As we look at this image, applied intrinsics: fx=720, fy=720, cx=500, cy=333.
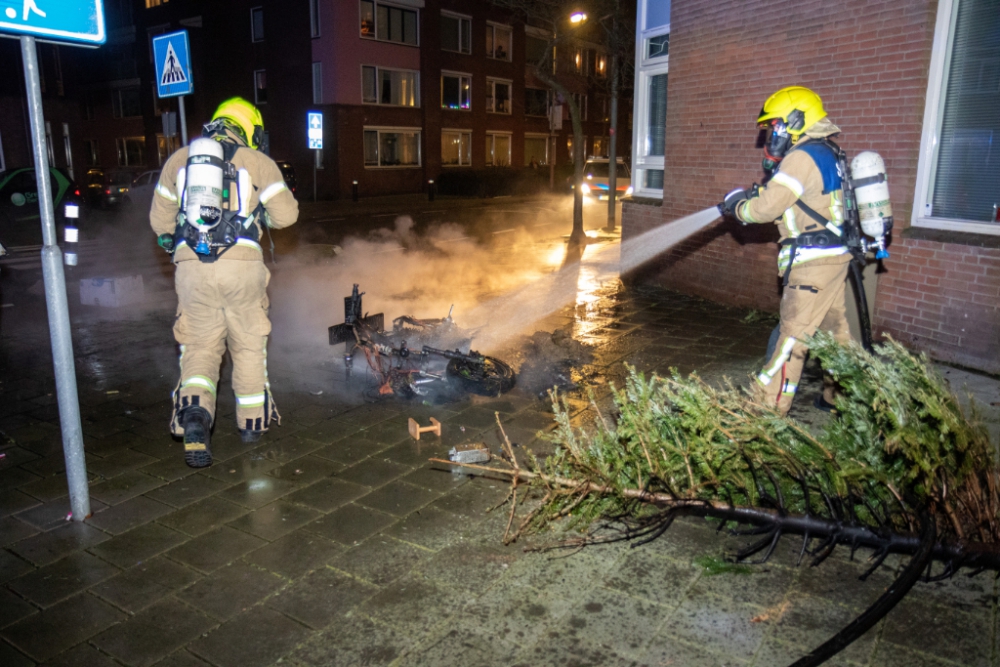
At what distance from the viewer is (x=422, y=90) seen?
33562 millimetres

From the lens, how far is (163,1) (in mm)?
37031

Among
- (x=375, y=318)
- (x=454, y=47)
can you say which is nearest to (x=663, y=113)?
(x=375, y=318)

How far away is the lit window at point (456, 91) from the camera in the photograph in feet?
115

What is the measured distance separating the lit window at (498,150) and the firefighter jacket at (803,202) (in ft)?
112

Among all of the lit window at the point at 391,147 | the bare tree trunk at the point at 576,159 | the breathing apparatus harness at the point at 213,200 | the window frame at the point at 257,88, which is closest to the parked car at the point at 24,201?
the bare tree trunk at the point at 576,159

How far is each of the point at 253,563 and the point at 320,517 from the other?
1.60ft

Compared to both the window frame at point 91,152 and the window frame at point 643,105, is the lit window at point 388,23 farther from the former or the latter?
the window frame at point 643,105

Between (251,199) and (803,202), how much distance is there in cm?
363

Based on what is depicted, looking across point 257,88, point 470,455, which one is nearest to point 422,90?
point 257,88

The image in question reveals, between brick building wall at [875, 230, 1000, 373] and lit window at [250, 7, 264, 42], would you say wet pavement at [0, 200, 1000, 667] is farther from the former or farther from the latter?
lit window at [250, 7, 264, 42]

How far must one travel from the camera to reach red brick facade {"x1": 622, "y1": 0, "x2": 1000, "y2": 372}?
249 inches

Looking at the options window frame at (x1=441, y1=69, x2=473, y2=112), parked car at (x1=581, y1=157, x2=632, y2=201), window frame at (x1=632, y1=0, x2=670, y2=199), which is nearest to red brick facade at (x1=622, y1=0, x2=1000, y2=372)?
window frame at (x1=632, y1=0, x2=670, y2=199)

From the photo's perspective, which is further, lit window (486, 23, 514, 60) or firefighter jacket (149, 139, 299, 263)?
lit window (486, 23, 514, 60)

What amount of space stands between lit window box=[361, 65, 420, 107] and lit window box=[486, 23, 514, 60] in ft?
17.1
